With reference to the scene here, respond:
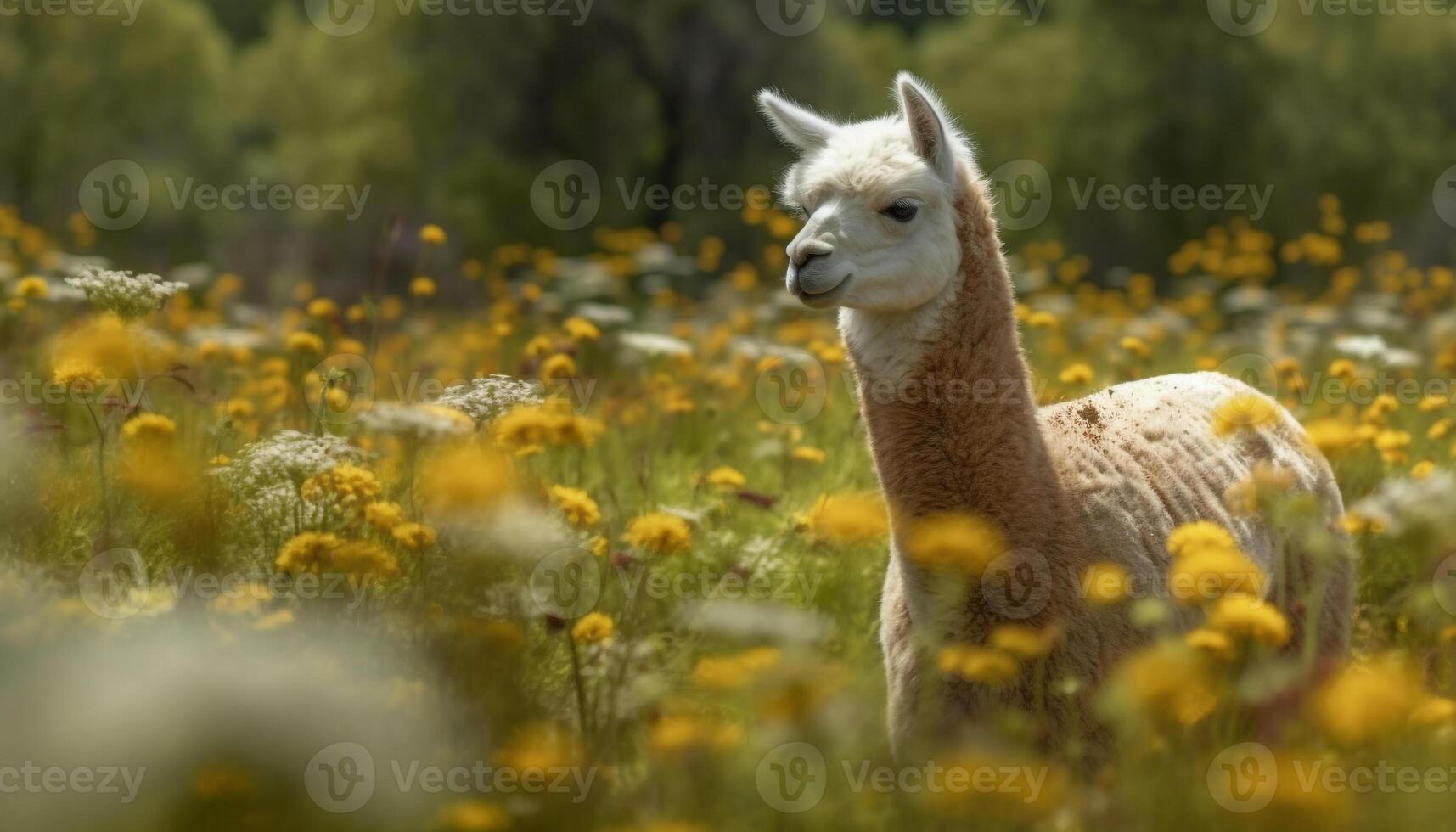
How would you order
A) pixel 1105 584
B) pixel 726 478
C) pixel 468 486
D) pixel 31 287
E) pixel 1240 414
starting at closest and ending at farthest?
Answer: pixel 468 486 → pixel 1105 584 → pixel 1240 414 → pixel 726 478 → pixel 31 287

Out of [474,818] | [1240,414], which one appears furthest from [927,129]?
[474,818]

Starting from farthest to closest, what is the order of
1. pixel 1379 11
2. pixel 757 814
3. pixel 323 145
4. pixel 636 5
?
pixel 1379 11 → pixel 323 145 → pixel 636 5 → pixel 757 814

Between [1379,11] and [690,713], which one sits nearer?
[690,713]

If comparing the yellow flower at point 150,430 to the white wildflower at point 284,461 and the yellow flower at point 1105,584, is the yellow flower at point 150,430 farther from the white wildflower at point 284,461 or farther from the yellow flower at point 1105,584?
the yellow flower at point 1105,584

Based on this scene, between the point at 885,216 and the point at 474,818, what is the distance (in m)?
1.86

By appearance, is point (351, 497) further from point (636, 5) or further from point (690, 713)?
point (636, 5)

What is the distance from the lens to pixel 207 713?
2326 mm

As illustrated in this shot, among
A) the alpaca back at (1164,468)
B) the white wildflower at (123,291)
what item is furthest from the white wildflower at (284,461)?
the alpaca back at (1164,468)

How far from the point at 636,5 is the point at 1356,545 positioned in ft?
39.0

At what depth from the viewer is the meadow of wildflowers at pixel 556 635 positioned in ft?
7.27

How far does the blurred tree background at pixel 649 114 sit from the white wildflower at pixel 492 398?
9.90m

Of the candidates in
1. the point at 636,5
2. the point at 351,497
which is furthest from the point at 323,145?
the point at 351,497

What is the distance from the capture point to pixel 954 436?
3.22 meters

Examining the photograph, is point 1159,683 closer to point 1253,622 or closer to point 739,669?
point 1253,622
